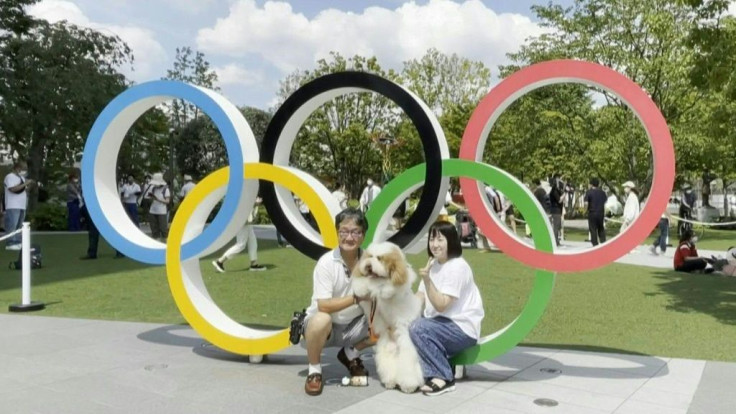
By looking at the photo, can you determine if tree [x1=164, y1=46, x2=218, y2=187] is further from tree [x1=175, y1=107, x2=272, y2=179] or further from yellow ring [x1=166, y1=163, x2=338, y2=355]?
yellow ring [x1=166, y1=163, x2=338, y2=355]

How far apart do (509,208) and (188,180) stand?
7962 mm

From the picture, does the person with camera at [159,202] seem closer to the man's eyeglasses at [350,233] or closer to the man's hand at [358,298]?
the man's eyeglasses at [350,233]

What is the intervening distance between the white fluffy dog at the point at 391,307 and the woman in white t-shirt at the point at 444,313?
0.09m

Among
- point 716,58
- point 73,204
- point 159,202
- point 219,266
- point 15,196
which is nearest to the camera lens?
point 716,58

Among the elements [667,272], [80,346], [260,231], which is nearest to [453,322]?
[80,346]

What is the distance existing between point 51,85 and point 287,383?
20907mm

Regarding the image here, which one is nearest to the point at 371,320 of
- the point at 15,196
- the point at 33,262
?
the point at 33,262

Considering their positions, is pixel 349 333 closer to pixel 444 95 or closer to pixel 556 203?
pixel 556 203

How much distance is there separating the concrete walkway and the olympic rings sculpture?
35 centimetres

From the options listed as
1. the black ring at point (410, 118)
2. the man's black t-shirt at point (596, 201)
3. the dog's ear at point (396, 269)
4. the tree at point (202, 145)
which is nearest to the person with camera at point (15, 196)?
the black ring at point (410, 118)

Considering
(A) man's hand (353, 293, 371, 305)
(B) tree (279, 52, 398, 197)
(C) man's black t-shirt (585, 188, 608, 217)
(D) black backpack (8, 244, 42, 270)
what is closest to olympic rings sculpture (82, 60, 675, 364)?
(A) man's hand (353, 293, 371, 305)

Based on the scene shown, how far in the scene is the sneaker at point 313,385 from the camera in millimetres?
4750

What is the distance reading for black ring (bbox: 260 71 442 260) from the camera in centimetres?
534

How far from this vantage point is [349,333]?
507 cm
